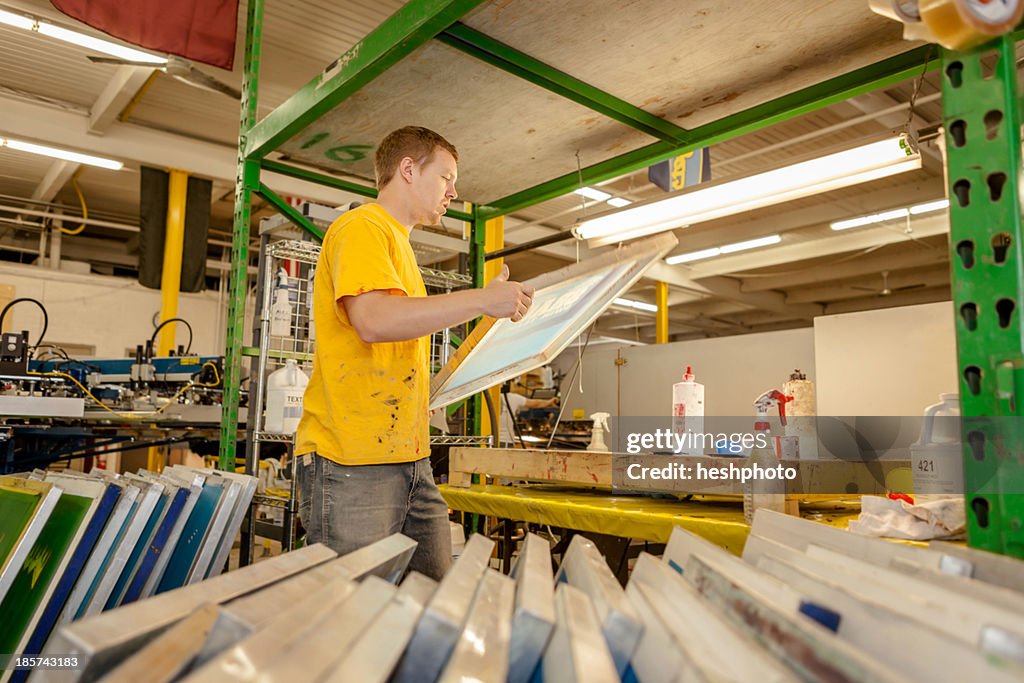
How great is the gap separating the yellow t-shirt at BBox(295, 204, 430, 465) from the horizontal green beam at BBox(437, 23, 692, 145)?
22.0 inches

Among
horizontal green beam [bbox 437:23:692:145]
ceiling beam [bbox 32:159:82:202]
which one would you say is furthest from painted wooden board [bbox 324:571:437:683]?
ceiling beam [bbox 32:159:82:202]

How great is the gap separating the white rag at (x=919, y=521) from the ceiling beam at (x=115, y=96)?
634 centimetres

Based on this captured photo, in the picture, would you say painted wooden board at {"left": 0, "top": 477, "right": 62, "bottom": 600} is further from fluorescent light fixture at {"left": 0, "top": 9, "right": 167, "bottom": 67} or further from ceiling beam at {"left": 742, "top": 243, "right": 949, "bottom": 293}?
ceiling beam at {"left": 742, "top": 243, "right": 949, "bottom": 293}

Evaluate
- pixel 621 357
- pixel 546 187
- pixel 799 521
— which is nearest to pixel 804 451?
pixel 799 521

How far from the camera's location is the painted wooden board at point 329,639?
0.50 m

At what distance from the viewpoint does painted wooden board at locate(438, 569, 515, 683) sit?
1.77 ft

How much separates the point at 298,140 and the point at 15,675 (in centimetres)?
193

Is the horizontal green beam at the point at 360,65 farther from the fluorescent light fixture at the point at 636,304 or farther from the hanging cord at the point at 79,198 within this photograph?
the fluorescent light fixture at the point at 636,304

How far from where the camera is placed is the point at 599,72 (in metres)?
2.09

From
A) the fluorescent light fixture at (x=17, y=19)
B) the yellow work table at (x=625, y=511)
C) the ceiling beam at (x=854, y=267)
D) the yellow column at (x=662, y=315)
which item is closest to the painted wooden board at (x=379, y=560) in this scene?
the yellow work table at (x=625, y=511)

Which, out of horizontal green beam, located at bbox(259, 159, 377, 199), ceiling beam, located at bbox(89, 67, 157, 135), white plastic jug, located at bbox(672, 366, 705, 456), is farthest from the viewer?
ceiling beam, located at bbox(89, 67, 157, 135)

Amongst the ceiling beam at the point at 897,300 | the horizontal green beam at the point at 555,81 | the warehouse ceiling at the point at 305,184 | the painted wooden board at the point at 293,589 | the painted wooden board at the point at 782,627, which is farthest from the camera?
the ceiling beam at the point at 897,300

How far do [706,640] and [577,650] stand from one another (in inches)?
4.2

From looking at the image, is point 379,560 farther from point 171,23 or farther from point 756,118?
point 171,23
